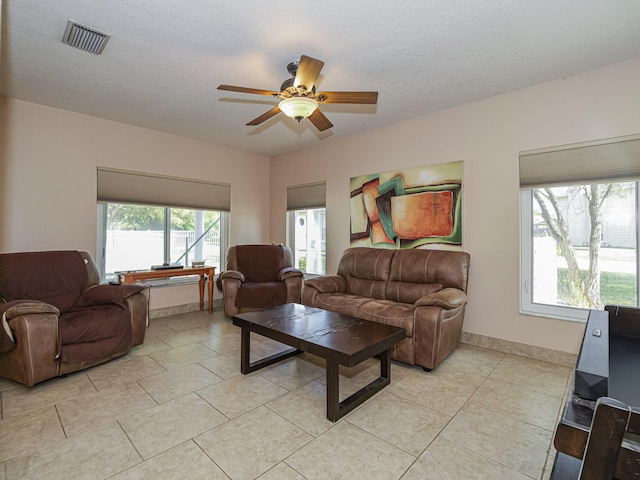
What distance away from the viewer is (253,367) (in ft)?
8.47

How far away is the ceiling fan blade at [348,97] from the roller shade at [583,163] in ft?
5.83

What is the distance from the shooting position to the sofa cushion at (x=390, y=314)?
2.64 m

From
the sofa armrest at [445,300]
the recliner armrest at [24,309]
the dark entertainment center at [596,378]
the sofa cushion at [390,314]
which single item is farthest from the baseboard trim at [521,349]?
the recliner armrest at [24,309]

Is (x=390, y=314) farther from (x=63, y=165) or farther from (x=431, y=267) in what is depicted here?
(x=63, y=165)

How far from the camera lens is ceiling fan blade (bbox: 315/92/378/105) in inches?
86.9

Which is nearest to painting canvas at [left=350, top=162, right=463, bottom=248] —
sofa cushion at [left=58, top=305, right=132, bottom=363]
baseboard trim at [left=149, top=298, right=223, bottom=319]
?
baseboard trim at [left=149, top=298, right=223, bottom=319]

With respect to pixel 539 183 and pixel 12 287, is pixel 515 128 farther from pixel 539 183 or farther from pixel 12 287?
pixel 12 287

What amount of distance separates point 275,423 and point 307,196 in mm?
3640

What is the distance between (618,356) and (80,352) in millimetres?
3386

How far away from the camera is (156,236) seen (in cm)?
444

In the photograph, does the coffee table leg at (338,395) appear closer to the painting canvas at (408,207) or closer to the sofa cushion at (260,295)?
the painting canvas at (408,207)

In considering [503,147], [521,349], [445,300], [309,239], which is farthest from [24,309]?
[503,147]

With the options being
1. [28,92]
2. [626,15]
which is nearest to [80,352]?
[28,92]

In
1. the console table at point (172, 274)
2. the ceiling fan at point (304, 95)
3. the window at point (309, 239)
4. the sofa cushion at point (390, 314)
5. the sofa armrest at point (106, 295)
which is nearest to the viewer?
the ceiling fan at point (304, 95)
